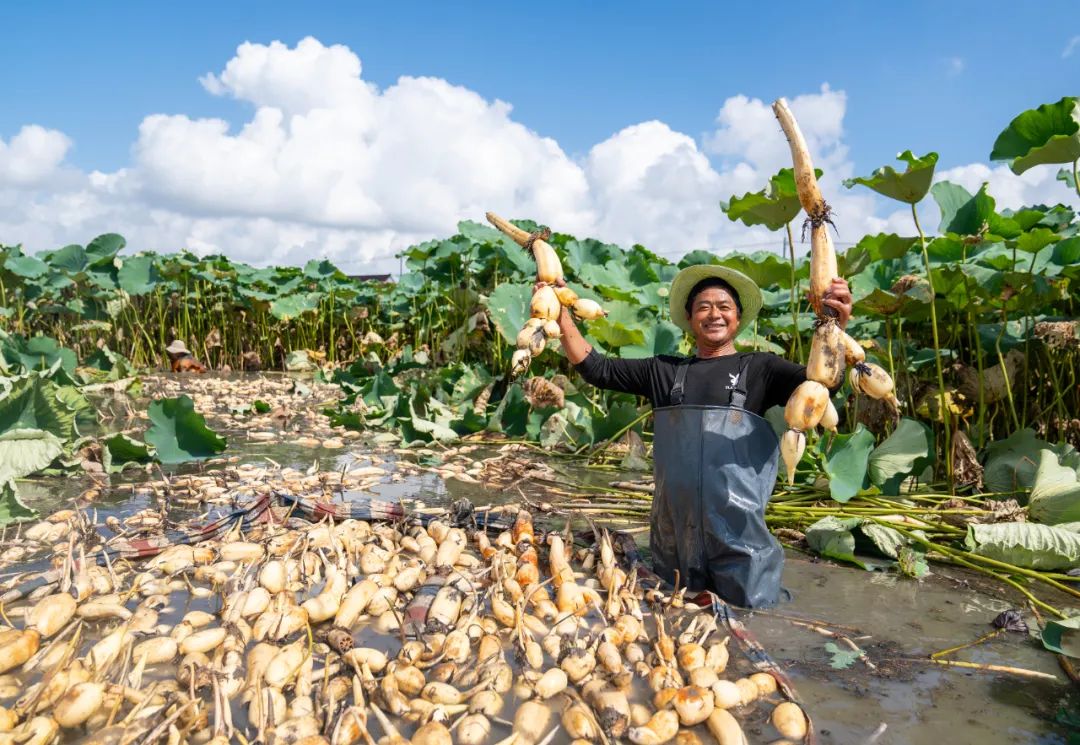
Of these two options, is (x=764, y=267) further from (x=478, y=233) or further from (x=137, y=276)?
(x=137, y=276)

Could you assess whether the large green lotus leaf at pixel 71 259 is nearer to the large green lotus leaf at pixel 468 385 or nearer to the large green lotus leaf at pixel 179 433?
the large green lotus leaf at pixel 468 385

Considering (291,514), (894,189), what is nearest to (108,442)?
(291,514)

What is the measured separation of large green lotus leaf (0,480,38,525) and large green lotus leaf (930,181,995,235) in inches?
167

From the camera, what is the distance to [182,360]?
393 inches

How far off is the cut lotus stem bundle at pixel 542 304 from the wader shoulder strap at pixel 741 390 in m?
0.52

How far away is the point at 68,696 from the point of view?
157cm

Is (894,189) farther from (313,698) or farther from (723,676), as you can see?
(313,698)

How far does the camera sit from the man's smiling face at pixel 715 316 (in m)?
2.49

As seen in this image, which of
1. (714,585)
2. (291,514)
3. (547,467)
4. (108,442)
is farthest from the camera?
(547,467)

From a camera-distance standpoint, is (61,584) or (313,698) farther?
(61,584)

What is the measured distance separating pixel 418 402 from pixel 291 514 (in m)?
2.30

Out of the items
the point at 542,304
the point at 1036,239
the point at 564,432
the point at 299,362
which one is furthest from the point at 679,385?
the point at 299,362

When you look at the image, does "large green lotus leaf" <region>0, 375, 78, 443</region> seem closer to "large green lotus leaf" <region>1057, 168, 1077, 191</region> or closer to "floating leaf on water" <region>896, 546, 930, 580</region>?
"floating leaf on water" <region>896, 546, 930, 580</region>

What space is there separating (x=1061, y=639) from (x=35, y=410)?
4.16 meters
